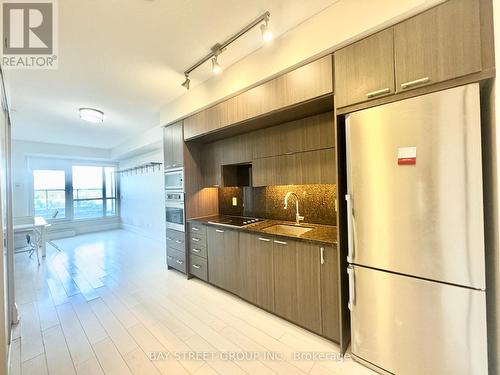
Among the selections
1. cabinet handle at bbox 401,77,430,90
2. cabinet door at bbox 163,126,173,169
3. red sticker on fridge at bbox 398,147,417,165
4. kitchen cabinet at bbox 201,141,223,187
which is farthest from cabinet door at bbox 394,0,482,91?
cabinet door at bbox 163,126,173,169

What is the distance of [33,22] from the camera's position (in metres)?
1.73

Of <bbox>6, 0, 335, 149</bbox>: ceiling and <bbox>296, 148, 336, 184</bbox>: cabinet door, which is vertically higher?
<bbox>6, 0, 335, 149</bbox>: ceiling

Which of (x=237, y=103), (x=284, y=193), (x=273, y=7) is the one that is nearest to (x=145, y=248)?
(x=284, y=193)

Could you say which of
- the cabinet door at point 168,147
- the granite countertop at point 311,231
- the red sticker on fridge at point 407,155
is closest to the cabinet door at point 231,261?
the granite countertop at point 311,231

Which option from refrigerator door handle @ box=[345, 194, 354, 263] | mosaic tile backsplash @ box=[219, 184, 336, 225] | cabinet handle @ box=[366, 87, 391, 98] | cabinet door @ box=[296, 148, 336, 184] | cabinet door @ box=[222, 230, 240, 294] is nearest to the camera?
cabinet handle @ box=[366, 87, 391, 98]

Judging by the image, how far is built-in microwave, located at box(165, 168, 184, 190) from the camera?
337cm

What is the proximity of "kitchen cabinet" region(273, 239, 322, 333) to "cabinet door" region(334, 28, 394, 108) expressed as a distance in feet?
4.26

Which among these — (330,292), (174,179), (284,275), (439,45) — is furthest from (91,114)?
(439,45)

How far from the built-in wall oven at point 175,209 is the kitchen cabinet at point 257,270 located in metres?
1.32

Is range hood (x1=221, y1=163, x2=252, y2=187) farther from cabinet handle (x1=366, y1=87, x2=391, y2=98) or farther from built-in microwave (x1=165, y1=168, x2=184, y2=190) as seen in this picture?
cabinet handle (x1=366, y1=87, x2=391, y2=98)

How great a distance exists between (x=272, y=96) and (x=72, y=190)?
7.98 metres

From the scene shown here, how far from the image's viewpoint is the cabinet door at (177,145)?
11.0 feet

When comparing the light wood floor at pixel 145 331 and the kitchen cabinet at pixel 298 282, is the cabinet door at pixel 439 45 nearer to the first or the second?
the kitchen cabinet at pixel 298 282

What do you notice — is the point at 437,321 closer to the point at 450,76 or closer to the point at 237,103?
the point at 450,76
